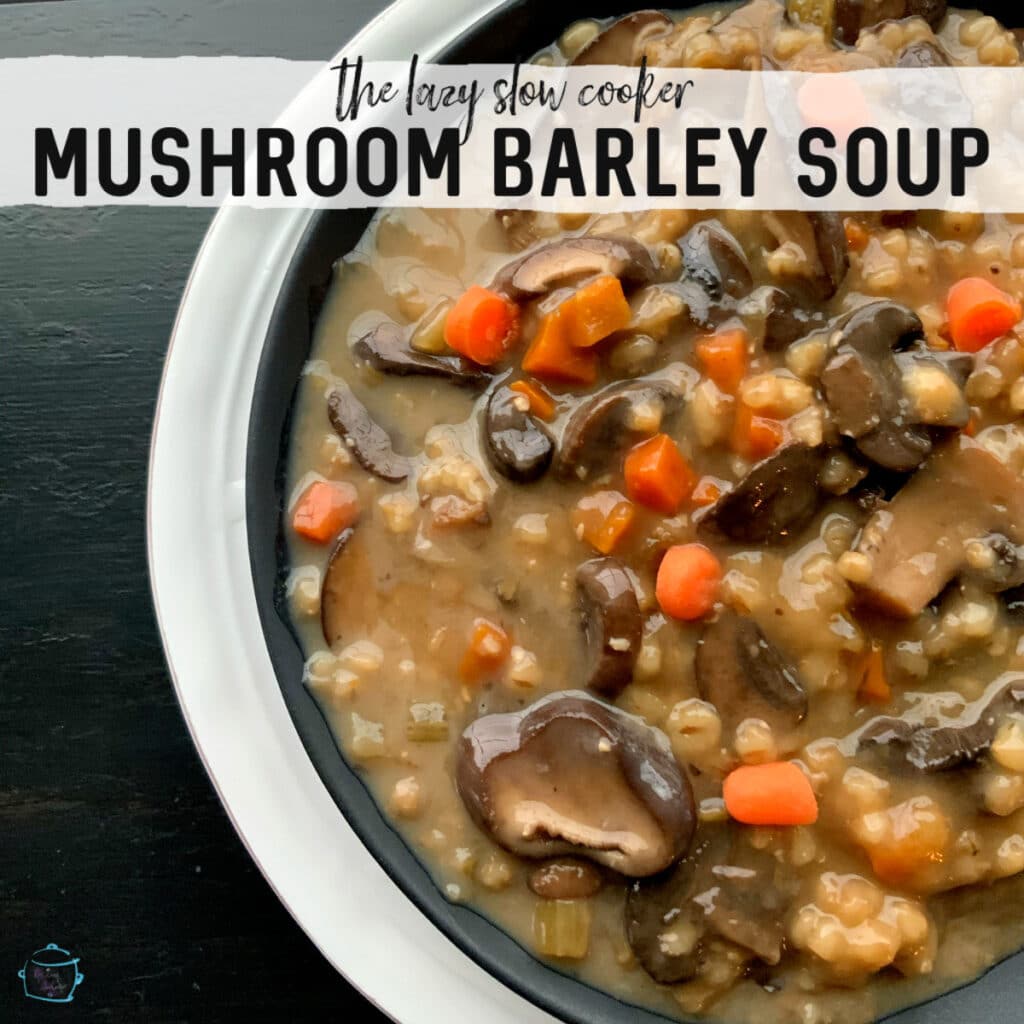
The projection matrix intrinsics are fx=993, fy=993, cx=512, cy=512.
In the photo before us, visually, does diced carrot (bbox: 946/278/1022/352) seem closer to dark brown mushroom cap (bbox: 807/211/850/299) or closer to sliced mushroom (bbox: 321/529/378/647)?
dark brown mushroom cap (bbox: 807/211/850/299)

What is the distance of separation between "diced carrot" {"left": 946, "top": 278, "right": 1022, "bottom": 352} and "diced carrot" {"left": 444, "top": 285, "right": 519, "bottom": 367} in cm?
105

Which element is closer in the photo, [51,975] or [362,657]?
[362,657]

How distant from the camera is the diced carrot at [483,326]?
93.0 inches

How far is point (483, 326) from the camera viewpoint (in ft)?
7.75

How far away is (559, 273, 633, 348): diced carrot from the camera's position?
7.47ft

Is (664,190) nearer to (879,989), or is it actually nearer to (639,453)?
(639,453)

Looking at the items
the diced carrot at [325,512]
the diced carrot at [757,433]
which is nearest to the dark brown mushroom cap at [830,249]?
the diced carrot at [757,433]

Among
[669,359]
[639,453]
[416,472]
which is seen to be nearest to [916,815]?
[639,453]

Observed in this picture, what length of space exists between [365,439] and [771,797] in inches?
49.7

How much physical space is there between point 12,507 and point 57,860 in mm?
1090

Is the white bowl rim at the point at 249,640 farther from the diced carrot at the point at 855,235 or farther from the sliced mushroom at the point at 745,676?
the diced carrot at the point at 855,235

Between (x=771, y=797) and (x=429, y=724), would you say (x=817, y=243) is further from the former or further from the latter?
(x=429, y=724)

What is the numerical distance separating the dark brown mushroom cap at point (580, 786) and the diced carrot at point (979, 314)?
1182 mm

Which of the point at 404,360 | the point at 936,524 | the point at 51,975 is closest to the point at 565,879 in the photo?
the point at 936,524
